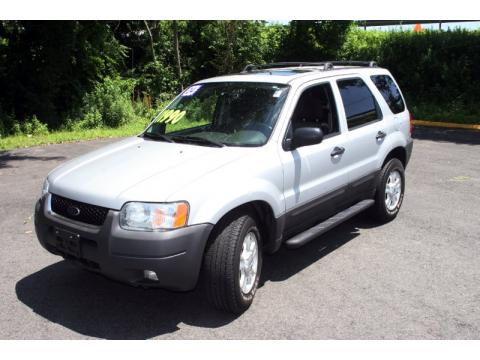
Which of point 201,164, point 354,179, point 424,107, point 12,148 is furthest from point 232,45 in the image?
point 201,164

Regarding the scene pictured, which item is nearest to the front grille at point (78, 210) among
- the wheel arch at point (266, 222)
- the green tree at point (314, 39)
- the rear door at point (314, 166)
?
the wheel arch at point (266, 222)

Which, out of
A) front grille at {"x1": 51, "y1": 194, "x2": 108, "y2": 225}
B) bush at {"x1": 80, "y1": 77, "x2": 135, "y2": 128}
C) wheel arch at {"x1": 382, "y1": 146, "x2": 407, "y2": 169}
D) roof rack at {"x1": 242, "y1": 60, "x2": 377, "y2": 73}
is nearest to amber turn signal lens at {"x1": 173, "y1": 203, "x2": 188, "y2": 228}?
front grille at {"x1": 51, "y1": 194, "x2": 108, "y2": 225}

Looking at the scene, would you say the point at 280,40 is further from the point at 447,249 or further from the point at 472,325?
the point at 472,325

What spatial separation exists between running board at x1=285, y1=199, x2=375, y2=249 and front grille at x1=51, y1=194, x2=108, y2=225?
1.64 metres

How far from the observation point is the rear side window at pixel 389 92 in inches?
239

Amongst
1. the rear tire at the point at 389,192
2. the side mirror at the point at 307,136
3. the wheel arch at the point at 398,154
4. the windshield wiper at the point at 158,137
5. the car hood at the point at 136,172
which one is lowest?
the rear tire at the point at 389,192

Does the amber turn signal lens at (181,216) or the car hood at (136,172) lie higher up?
the car hood at (136,172)

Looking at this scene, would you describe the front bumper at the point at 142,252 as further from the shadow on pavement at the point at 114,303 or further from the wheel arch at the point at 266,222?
the wheel arch at the point at 266,222

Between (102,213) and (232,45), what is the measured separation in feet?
55.9

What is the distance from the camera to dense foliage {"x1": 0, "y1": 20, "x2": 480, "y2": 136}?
15578 mm

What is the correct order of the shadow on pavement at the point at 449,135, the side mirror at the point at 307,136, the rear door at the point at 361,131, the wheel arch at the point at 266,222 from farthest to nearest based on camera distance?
the shadow on pavement at the point at 449,135, the rear door at the point at 361,131, the side mirror at the point at 307,136, the wheel arch at the point at 266,222

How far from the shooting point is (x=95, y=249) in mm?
3605

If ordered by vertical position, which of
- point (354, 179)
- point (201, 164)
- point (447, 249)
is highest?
point (201, 164)

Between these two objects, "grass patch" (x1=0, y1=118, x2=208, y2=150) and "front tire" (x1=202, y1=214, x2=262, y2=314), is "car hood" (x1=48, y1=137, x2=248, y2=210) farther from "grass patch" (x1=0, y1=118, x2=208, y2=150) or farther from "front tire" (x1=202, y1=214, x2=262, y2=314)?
"grass patch" (x1=0, y1=118, x2=208, y2=150)
